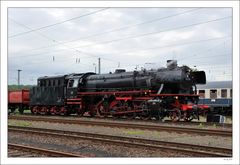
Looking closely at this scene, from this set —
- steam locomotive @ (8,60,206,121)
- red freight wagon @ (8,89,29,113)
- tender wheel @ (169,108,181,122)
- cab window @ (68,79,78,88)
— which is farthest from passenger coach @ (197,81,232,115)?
red freight wagon @ (8,89,29,113)

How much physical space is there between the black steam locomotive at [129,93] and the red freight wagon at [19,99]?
4.46 metres

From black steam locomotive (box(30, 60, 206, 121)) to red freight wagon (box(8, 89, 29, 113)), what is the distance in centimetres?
446

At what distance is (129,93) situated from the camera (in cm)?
2238

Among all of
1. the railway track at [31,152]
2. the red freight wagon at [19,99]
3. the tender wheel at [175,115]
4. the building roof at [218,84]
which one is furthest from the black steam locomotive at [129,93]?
the railway track at [31,152]

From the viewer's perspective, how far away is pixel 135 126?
1691cm

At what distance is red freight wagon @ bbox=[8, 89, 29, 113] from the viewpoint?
109ft

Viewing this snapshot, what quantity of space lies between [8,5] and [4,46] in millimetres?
1021

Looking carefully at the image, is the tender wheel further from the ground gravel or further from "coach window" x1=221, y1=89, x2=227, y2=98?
"coach window" x1=221, y1=89, x2=227, y2=98

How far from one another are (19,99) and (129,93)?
15316mm

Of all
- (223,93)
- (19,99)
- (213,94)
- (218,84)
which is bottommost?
(19,99)

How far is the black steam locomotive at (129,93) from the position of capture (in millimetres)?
20500

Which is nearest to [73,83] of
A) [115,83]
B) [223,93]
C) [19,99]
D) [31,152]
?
[115,83]

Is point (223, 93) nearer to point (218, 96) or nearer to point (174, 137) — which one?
point (218, 96)

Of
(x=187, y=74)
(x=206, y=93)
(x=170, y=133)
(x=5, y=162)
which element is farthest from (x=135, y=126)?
(x=206, y=93)
